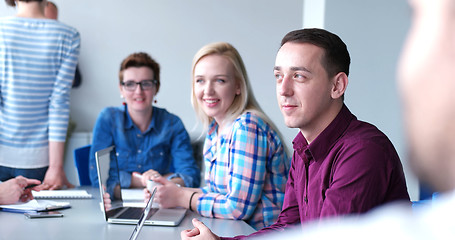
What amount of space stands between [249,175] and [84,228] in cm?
60

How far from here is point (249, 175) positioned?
72.2 inches

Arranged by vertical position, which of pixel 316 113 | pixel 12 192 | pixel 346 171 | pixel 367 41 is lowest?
pixel 12 192

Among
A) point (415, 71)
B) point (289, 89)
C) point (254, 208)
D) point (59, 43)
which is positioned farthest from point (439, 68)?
point (59, 43)

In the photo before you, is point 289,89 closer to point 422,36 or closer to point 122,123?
point 422,36

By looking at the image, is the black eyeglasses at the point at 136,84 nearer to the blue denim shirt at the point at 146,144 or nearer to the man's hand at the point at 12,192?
the blue denim shirt at the point at 146,144

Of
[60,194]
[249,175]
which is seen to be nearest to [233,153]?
[249,175]

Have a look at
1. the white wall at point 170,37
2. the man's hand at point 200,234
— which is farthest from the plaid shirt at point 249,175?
the white wall at point 170,37

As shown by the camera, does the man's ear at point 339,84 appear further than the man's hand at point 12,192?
Answer: No

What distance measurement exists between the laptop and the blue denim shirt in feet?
2.21

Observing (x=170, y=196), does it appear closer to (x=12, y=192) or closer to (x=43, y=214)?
(x=43, y=214)

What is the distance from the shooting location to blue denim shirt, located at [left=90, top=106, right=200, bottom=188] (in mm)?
2777

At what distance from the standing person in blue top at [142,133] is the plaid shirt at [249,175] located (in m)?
0.78

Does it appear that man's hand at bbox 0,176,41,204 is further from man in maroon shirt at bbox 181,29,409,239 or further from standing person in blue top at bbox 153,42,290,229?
man in maroon shirt at bbox 181,29,409,239

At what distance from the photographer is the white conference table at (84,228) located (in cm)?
155
